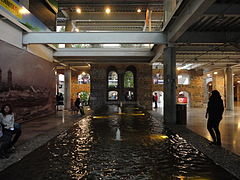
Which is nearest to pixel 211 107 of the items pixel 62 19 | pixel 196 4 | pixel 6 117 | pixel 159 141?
pixel 159 141

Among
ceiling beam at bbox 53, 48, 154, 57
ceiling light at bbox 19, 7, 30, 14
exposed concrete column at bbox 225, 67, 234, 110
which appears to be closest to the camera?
ceiling light at bbox 19, 7, 30, 14

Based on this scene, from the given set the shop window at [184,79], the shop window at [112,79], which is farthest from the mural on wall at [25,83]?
the shop window at [184,79]

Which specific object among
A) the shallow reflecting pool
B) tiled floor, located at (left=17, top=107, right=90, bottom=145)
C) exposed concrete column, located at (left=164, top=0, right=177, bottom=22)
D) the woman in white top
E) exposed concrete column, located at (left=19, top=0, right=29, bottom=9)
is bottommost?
tiled floor, located at (left=17, top=107, right=90, bottom=145)

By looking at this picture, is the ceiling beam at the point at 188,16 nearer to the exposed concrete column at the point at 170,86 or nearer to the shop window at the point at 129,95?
the exposed concrete column at the point at 170,86

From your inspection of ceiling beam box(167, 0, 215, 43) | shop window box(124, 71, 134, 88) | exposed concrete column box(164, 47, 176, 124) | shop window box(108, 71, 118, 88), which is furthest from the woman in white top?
shop window box(124, 71, 134, 88)

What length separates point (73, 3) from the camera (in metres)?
Answer: 18.5

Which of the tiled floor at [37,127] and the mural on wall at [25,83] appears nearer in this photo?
the tiled floor at [37,127]

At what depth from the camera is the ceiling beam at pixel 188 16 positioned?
7309 mm

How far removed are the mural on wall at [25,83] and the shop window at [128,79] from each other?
11199 millimetres

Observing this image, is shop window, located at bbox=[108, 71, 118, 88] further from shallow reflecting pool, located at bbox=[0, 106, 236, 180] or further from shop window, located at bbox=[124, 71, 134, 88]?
Result: shallow reflecting pool, located at bbox=[0, 106, 236, 180]

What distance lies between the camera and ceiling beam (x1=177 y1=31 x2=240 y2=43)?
11.8 meters

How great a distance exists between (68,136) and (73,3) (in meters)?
13.4

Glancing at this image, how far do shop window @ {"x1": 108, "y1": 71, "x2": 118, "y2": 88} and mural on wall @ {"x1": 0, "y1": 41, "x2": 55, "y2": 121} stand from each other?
34.5 ft

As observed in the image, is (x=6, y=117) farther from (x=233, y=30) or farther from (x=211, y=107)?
(x=233, y=30)
